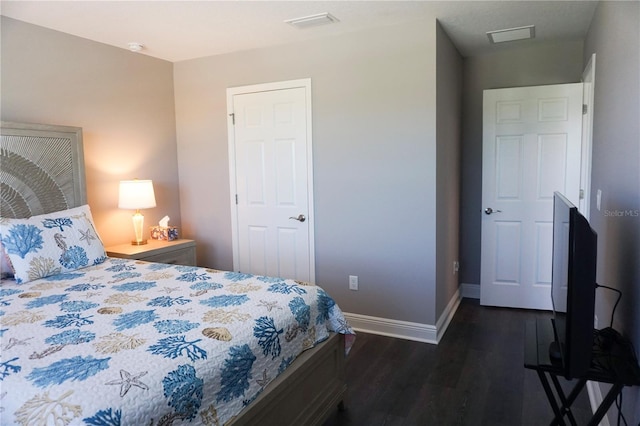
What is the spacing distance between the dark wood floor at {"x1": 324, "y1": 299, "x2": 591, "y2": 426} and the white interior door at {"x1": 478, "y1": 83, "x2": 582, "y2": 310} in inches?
22.1

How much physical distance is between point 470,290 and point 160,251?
9.95 ft

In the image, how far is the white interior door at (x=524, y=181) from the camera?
3.76 m

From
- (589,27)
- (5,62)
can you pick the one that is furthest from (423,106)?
(5,62)

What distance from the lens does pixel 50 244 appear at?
2.62m

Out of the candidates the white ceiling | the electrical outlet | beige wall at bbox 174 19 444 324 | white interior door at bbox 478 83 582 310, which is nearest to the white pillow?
the white ceiling

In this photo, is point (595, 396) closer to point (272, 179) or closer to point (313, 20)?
point (272, 179)

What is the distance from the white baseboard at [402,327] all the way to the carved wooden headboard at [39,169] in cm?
238

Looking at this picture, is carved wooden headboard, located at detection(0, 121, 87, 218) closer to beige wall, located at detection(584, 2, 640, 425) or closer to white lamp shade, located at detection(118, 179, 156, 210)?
white lamp shade, located at detection(118, 179, 156, 210)

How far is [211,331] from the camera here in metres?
1.71

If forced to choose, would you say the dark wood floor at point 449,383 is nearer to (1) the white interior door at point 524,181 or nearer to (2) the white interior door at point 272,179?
(1) the white interior door at point 524,181

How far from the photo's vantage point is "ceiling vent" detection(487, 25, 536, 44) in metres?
3.40

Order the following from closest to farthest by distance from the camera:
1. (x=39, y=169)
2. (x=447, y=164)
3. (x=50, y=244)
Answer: (x=50, y=244) → (x=39, y=169) → (x=447, y=164)

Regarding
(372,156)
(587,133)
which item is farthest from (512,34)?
(372,156)

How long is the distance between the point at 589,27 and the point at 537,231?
5.58 ft
